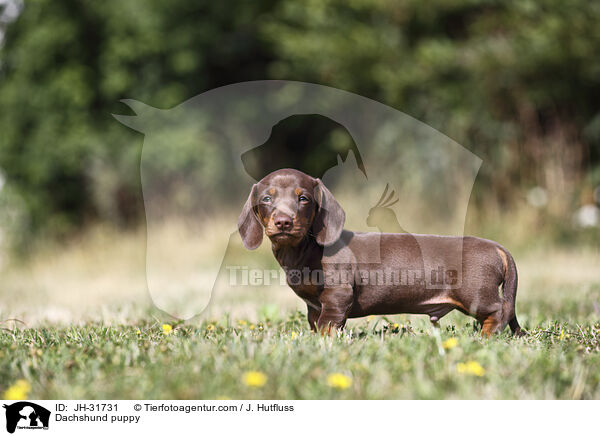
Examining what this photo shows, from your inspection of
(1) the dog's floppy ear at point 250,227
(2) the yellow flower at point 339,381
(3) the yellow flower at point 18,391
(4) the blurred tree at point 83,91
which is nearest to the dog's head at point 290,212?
(1) the dog's floppy ear at point 250,227

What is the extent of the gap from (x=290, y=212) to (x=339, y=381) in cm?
102

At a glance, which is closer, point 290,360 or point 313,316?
point 290,360

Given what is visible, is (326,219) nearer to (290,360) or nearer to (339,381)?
(290,360)

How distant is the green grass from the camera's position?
89.6 inches

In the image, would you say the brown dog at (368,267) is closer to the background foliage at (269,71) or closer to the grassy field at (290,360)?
the grassy field at (290,360)

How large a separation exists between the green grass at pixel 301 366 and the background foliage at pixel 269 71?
24.6ft

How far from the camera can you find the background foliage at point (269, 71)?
34.7ft

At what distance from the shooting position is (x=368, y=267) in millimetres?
3307

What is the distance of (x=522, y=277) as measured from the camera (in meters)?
6.67

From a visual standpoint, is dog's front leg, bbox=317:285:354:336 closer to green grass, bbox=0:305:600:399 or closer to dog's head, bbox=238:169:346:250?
green grass, bbox=0:305:600:399
